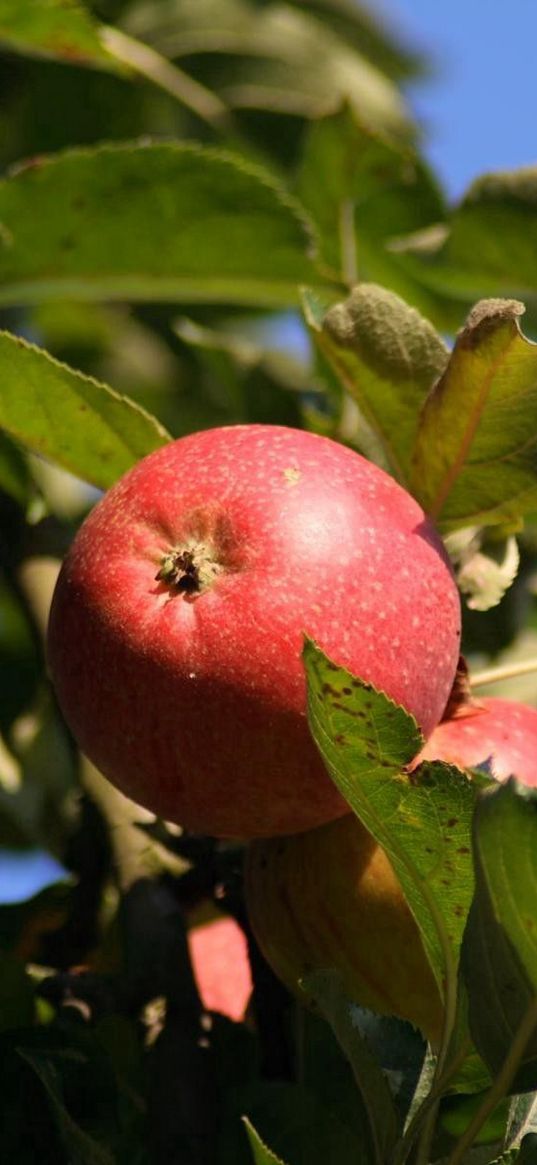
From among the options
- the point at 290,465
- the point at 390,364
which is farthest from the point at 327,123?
the point at 290,465

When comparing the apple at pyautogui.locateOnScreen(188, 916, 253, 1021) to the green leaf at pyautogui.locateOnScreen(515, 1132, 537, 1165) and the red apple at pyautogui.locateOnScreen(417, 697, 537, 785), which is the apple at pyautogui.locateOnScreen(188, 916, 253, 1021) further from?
the green leaf at pyautogui.locateOnScreen(515, 1132, 537, 1165)

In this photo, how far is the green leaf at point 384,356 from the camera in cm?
129

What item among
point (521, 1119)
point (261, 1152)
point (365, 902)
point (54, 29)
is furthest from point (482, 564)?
point (54, 29)

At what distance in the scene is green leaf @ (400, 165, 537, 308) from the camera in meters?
1.72

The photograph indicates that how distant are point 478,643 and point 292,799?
618mm

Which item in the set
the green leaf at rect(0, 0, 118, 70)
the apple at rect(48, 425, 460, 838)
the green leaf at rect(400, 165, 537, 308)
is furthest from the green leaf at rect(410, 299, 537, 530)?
the green leaf at rect(0, 0, 118, 70)

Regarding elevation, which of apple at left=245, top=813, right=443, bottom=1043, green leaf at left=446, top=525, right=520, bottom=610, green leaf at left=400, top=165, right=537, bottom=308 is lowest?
apple at left=245, top=813, right=443, bottom=1043

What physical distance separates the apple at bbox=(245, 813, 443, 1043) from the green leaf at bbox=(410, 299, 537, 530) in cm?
27

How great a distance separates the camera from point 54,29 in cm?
177

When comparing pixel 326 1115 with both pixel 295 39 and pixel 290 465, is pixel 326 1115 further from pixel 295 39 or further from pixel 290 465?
pixel 295 39

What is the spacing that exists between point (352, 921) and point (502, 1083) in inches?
7.7

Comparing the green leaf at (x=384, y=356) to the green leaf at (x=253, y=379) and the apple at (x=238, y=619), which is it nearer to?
the apple at (x=238, y=619)

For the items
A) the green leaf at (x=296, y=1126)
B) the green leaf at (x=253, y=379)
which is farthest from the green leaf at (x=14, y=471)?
the green leaf at (x=296, y=1126)

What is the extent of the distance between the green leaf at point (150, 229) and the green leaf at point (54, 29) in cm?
19
